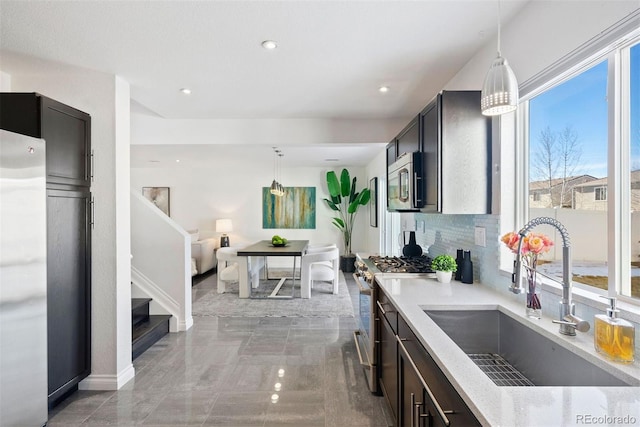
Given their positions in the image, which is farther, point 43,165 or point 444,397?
point 43,165

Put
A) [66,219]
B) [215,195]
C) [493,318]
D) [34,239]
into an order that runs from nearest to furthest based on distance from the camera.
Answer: [493,318]
[34,239]
[66,219]
[215,195]

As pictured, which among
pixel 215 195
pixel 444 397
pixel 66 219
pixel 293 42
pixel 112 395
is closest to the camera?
pixel 444 397

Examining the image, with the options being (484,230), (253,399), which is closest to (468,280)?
(484,230)

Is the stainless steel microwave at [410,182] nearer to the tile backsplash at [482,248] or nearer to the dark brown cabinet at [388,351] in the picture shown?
the tile backsplash at [482,248]

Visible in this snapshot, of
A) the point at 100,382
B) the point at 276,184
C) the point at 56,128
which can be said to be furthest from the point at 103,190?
the point at 276,184

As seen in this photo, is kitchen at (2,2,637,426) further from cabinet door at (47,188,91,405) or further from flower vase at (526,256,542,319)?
flower vase at (526,256,542,319)

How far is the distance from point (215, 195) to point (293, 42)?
6.30 metres

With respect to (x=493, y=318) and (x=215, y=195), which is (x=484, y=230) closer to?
(x=493, y=318)

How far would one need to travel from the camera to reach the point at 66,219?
2352 millimetres

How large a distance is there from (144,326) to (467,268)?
3267 mm

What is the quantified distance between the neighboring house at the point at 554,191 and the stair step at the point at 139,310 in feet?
12.1

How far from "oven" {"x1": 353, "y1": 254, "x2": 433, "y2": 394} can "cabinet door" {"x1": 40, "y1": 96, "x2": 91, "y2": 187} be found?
2.30 m

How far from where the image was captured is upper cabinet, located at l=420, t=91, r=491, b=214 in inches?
80.9

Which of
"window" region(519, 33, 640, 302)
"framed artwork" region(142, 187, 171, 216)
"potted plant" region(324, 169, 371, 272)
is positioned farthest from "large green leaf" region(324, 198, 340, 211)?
"window" region(519, 33, 640, 302)
